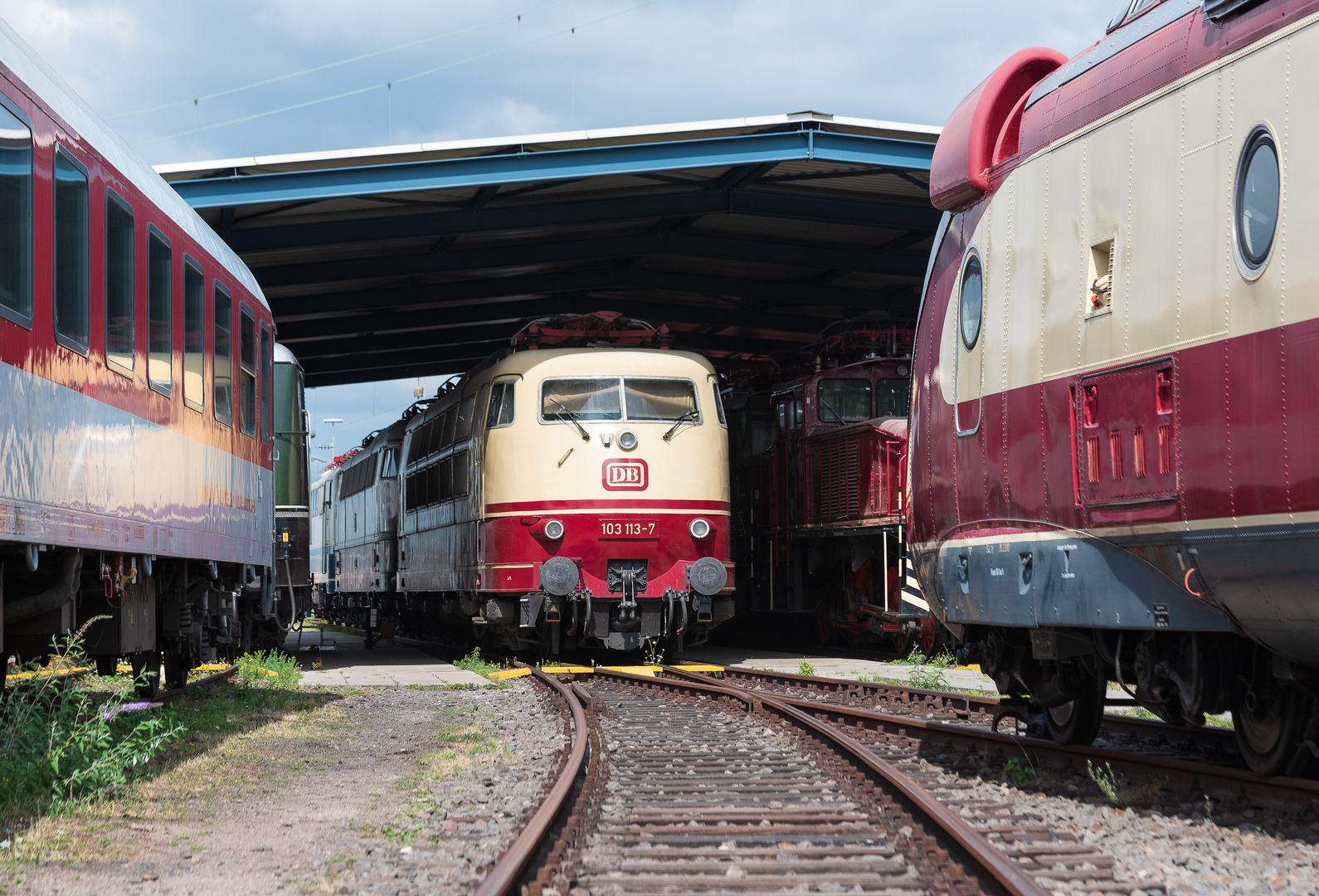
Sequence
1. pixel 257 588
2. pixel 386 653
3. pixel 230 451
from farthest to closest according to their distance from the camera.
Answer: pixel 386 653 < pixel 257 588 < pixel 230 451

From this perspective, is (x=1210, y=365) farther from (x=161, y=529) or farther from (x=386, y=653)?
(x=386, y=653)

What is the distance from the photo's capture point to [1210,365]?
5.72 m

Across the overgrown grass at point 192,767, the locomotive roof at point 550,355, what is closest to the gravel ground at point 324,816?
the overgrown grass at point 192,767

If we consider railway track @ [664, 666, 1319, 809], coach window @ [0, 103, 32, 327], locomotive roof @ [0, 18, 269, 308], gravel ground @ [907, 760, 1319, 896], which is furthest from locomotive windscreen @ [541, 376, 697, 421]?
coach window @ [0, 103, 32, 327]

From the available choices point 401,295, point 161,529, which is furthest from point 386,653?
point 161,529

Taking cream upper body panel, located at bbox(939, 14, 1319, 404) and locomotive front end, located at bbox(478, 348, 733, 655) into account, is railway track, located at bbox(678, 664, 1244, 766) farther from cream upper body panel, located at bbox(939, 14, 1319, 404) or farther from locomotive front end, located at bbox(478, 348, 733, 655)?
cream upper body panel, located at bbox(939, 14, 1319, 404)

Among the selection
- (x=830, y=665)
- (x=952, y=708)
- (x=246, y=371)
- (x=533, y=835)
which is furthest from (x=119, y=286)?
(x=830, y=665)

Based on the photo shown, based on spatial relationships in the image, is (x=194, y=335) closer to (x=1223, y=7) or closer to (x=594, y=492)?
(x=594, y=492)

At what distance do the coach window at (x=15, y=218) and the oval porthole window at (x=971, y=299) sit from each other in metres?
4.90

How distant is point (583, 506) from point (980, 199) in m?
8.69

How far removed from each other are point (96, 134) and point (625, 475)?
893 centimetres

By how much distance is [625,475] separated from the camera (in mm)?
16047

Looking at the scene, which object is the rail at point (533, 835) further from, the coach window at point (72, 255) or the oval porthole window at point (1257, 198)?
the oval porthole window at point (1257, 198)

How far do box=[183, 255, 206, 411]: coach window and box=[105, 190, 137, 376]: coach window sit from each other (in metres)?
1.34
